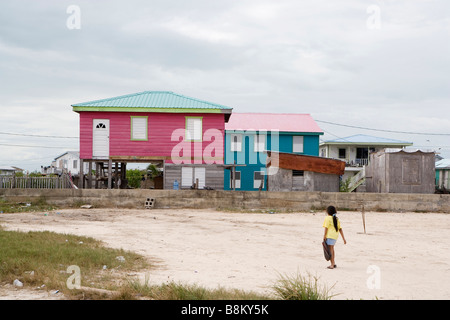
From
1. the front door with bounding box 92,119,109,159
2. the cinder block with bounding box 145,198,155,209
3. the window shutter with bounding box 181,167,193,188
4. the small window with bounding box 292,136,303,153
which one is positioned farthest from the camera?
the small window with bounding box 292,136,303,153

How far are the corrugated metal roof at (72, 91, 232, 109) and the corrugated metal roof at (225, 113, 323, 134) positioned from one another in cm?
1130

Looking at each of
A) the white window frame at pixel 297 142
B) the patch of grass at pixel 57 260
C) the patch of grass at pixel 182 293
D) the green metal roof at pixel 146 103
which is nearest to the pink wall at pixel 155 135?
the green metal roof at pixel 146 103

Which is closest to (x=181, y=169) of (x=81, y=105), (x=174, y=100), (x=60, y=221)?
(x=174, y=100)

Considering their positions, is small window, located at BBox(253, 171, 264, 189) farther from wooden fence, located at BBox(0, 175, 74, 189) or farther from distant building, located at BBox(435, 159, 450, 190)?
distant building, located at BBox(435, 159, 450, 190)

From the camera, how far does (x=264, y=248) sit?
13016 millimetres

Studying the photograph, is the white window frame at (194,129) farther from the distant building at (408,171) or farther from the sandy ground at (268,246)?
the distant building at (408,171)

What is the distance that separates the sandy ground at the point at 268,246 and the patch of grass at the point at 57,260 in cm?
50

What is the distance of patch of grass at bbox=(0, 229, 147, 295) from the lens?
781cm

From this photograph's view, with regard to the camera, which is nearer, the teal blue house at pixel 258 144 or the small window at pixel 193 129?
the small window at pixel 193 129

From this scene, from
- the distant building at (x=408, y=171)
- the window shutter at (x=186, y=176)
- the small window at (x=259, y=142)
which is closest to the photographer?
the distant building at (x=408, y=171)

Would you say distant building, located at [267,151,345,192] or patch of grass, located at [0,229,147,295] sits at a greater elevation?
distant building, located at [267,151,345,192]

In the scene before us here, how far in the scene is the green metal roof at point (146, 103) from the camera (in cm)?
2819

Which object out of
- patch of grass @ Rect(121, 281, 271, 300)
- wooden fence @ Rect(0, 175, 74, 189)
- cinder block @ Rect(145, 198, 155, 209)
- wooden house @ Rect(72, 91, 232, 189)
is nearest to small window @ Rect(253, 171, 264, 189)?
wooden house @ Rect(72, 91, 232, 189)
